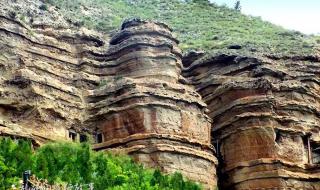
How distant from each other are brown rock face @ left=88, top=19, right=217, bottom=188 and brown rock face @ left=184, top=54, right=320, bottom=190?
2522 mm

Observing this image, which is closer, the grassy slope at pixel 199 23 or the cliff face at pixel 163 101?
the cliff face at pixel 163 101

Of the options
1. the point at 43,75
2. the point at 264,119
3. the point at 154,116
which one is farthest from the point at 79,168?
the point at 264,119

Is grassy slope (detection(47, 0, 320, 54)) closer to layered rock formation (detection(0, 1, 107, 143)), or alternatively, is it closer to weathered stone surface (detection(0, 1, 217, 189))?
layered rock formation (detection(0, 1, 107, 143))

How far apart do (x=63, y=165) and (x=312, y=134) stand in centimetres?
2232

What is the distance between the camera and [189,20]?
8625 cm

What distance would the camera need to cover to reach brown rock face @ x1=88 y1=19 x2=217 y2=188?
5219 centimetres

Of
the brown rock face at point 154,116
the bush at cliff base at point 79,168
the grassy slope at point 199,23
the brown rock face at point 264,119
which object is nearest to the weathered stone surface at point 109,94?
the brown rock face at point 154,116

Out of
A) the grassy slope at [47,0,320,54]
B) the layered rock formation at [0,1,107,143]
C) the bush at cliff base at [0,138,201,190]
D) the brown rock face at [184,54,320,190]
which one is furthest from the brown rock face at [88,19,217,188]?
the grassy slope at [47,0,320,54]

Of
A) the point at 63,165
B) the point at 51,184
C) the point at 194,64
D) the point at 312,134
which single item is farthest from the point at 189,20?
the point at 51,184

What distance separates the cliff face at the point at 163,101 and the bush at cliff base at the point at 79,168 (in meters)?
2.35

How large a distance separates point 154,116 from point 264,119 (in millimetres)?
9167

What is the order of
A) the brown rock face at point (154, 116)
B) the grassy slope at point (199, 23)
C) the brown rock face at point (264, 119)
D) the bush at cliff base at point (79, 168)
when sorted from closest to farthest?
the bush at cliff base at point (79, 168)
the brown rock face at point (154, 116)
the brown rock face at point (264, 119)
the grassy slope at point (199, 23)

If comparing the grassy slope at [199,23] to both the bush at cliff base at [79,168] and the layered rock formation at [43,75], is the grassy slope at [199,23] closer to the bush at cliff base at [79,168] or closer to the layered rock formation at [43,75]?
the layered rock formation at [43,75]

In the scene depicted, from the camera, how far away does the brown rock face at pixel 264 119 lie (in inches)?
2179
